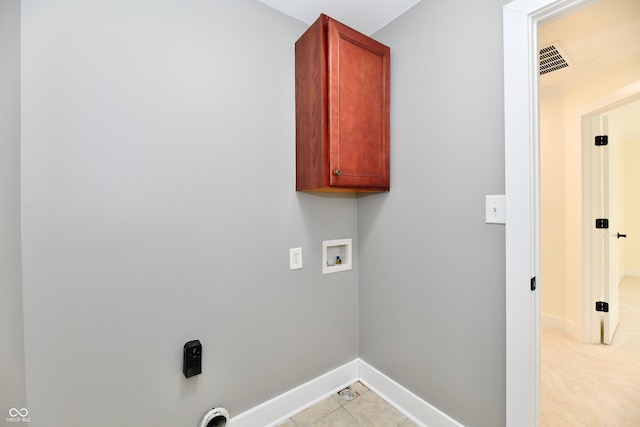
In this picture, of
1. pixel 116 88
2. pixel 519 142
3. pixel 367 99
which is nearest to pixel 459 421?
pixel 519 142

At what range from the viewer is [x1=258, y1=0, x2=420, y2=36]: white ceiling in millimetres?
1506

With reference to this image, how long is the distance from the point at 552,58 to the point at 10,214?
3350mm

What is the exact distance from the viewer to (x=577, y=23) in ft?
5.43

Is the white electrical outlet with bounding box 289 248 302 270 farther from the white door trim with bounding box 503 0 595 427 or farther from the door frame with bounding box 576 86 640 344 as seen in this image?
the door frame with bounding box 576 86 640 344

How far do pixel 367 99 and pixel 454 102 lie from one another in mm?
463

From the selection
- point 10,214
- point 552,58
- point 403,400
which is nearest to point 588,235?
point 552,58

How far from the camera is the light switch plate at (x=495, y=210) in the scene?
1182 millimetres

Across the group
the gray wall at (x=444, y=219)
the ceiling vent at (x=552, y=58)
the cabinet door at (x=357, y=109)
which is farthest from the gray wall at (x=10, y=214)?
the ceiling vent at (x=552, y=58)

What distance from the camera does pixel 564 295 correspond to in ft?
8.46

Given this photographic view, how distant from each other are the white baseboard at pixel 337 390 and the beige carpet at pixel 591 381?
69 cm

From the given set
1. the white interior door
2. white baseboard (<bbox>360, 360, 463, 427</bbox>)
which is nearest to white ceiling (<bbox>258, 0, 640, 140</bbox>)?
the white interior door

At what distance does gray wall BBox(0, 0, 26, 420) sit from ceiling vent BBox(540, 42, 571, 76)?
297cm

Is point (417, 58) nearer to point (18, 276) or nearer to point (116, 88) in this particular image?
point (116, 88)

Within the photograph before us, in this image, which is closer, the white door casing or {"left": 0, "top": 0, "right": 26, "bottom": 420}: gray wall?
{"left": 0, "top": 0, "right": 26, "bottom": 420}: gray wall
